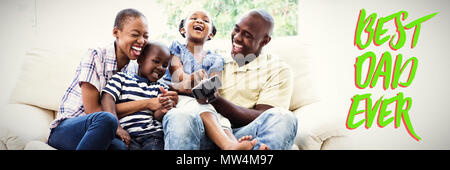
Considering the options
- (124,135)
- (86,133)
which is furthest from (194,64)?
(86,133)

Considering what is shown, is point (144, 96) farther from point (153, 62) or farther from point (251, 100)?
point (251, 100)

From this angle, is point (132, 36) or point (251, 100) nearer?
point (132, 36)

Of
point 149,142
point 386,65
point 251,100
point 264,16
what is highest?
point 264,16

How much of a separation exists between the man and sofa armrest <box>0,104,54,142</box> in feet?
1.76

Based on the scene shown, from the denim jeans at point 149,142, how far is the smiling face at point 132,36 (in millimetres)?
314

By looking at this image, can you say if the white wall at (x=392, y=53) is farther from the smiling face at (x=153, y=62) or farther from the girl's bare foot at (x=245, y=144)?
the girl's bare foot at (x=245, y=144)

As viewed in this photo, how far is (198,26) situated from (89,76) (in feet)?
1.61

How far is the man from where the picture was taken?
4.22 feet

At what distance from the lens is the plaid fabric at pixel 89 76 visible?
56.0 inches

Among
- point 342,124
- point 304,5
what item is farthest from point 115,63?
point 304,5

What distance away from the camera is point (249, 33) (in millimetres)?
1701

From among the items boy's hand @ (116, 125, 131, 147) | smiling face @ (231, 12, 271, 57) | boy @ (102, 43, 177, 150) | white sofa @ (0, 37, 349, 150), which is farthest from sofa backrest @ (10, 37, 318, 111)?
boy's hand @ (116, 125, 131, 147)
